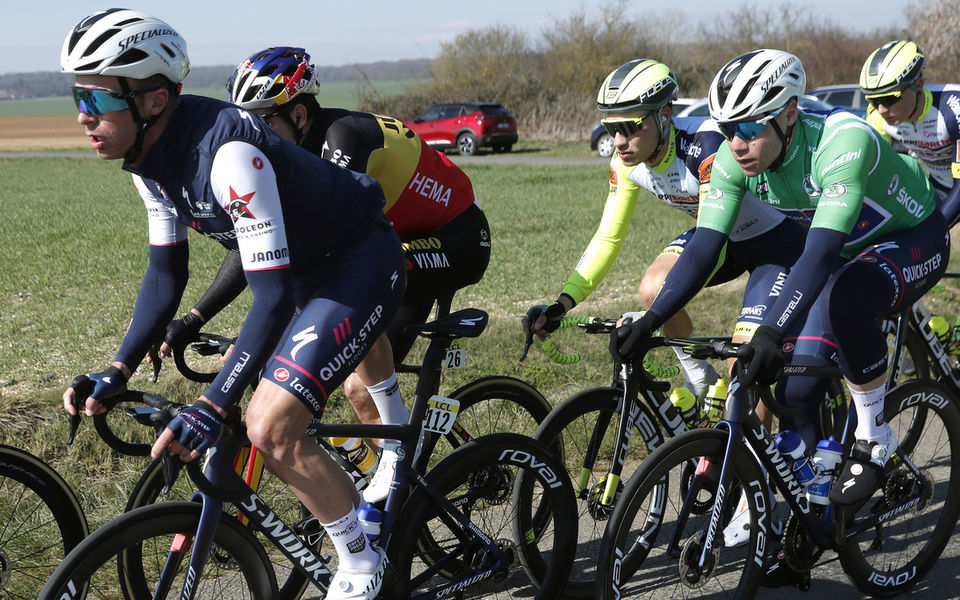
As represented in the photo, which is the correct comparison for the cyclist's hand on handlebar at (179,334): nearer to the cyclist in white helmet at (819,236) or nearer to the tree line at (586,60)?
the cyclist in white helmet at (819,236)

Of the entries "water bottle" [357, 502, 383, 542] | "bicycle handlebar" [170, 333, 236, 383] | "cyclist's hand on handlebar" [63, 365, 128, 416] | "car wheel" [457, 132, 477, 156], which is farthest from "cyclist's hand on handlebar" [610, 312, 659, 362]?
"car wheel" [457, 132, 477, 156]

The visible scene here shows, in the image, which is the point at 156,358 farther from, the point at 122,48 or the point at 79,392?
the point at 122,48

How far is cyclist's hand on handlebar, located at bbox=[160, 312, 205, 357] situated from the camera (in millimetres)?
3510

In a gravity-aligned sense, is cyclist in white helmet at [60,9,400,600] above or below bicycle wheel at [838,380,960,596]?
above

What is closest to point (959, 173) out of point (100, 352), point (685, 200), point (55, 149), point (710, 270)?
point (685, 200)

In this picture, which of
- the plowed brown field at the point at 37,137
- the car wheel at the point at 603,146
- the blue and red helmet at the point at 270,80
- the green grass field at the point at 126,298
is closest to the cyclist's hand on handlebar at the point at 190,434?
the blue and red helmet at the point at 270,80

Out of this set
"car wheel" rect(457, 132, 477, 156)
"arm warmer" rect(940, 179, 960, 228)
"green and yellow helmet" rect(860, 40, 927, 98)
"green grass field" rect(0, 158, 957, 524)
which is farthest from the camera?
"car wheel" rect(457, 132, 477, 156)

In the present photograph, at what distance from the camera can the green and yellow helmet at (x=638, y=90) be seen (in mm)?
3986

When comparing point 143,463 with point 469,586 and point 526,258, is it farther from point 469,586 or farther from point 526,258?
point 526,258

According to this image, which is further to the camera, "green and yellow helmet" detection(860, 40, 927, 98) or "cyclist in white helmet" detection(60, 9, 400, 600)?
"green and yellow helmet" detection(860, 40, 927, 98)

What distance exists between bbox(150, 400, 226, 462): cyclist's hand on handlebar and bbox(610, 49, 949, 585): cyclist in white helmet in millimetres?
1639

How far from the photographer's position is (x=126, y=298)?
9062mm

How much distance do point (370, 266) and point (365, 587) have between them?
3.49 ft

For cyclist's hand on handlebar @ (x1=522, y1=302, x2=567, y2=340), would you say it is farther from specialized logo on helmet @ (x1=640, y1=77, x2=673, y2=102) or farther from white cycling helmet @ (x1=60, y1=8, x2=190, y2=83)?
white cycling helmet @ (x1=60, y1=8, x2=190, y2=83)
